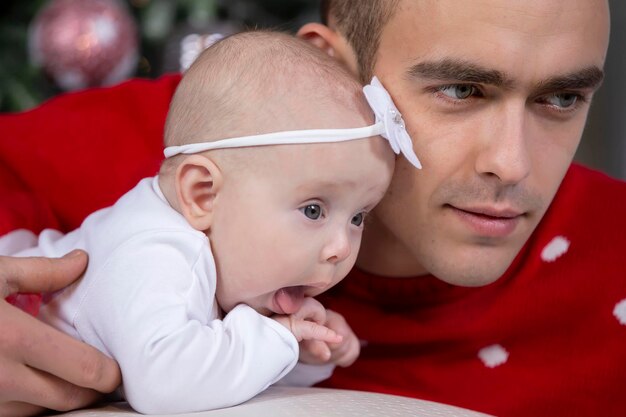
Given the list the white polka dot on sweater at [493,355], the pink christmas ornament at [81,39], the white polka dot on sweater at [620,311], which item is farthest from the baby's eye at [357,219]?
the pink christmas ornament at [81,39]

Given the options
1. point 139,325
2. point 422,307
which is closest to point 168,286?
point 139,325

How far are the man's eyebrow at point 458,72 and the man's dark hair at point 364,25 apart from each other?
0.37ft

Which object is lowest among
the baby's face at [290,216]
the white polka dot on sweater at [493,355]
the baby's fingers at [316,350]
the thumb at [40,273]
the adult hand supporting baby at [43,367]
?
the adult hand supporting baby at [43,367]

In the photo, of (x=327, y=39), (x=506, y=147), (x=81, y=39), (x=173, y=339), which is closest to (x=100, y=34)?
(x=81, y=39)

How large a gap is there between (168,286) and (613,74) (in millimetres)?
2405

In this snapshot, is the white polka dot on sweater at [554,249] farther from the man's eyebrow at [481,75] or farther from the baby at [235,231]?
the baby at [235,231]

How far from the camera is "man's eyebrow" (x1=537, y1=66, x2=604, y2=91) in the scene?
1416 millimetres

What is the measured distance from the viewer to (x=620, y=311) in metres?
1.71

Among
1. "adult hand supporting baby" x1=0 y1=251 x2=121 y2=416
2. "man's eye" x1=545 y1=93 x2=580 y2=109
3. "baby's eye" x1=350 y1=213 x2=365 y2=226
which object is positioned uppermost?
"man's eye" x1=545 y1=93 x2=580 y2=109

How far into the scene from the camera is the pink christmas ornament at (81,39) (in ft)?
8.59

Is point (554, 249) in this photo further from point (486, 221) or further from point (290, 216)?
point (290, 216)

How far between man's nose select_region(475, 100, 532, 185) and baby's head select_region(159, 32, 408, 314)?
0.69ft

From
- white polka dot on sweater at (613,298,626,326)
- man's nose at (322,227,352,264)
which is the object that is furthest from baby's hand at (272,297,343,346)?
white polka dot on sweater at (613,298,626,326)

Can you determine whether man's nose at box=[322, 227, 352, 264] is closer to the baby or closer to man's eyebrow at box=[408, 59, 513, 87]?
the baby
